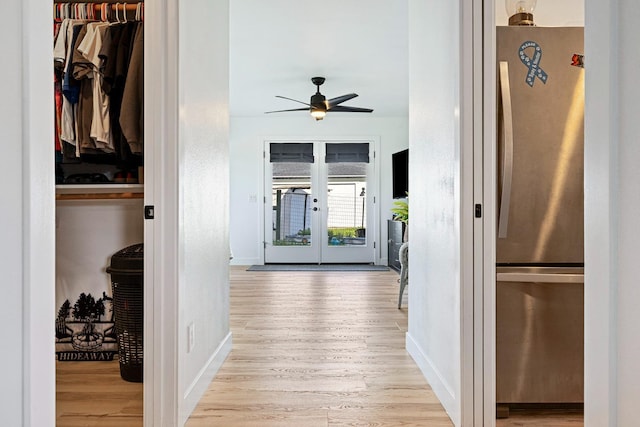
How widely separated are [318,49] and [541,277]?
332cm

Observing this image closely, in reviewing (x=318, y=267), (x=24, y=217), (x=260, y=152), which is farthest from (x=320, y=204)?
(x=24, y=217)

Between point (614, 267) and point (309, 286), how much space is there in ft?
15.2

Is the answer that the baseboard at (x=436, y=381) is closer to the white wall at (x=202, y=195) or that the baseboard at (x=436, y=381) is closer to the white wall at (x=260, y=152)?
the white wall at (x=202, y=195)

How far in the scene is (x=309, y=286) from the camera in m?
5.36

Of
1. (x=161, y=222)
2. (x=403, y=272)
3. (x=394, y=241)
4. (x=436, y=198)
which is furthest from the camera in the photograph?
(x=394, y=241)

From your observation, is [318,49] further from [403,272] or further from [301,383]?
[301,383]

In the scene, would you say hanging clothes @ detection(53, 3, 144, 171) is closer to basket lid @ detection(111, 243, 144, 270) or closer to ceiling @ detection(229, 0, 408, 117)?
basket lid @ detection(111, 243, 144, 270)

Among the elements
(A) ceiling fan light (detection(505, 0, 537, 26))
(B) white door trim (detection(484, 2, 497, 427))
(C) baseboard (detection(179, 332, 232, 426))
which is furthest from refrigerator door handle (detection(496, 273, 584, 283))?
(C) baseboard (detection(179, 332, 232, 426))

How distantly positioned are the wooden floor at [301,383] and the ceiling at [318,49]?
2.47 m

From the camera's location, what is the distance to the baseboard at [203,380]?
1923mm

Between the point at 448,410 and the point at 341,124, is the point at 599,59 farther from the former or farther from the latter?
the point at 341,124

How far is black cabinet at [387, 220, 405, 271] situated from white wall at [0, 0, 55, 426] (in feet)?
18.0

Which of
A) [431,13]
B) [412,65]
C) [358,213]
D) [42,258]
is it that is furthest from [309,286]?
[42,258]

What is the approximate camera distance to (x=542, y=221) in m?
2.01
